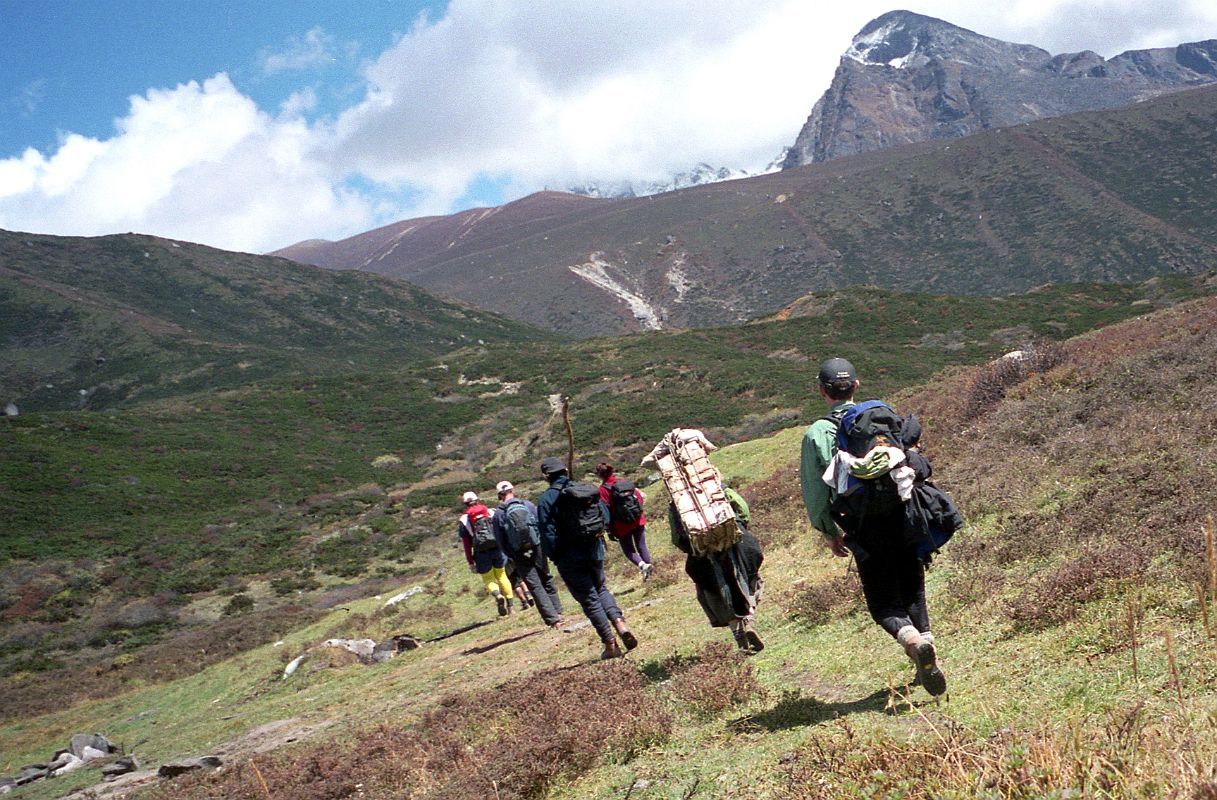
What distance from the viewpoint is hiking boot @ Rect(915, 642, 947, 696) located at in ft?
14.4

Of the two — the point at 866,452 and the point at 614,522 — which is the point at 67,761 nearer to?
the point at 614,522

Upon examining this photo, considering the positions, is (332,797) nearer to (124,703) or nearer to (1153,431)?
(1153,431)

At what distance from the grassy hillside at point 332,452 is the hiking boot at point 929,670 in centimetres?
1852

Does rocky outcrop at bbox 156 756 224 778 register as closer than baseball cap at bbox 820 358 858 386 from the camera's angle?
No

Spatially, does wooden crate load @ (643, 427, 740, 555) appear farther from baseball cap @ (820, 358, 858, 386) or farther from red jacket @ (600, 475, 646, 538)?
red jacket @ (600, 475, 646, 538)

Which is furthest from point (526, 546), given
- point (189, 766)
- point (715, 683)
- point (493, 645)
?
point (715, 683)

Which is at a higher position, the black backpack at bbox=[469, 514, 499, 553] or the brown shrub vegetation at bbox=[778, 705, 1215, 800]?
the brown shrub vegetation at bbox=[778, 705, 1215, 800]

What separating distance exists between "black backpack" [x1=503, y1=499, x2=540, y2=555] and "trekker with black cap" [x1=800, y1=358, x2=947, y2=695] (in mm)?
6938

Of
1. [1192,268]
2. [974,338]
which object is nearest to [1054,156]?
[1192,268]

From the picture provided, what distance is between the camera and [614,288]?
136m

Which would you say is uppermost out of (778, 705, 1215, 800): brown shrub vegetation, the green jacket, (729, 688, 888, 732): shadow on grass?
the green jacket

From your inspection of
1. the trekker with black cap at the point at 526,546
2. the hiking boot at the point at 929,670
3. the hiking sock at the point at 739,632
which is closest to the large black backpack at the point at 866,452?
the hiking boot at the point at 929,670

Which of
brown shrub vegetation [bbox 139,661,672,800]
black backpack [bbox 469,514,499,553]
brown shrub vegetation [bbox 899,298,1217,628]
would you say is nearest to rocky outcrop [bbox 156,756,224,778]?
brown shrub vegetation [bbox 139,661,672,800]

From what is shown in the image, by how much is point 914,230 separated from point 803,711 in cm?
13507
